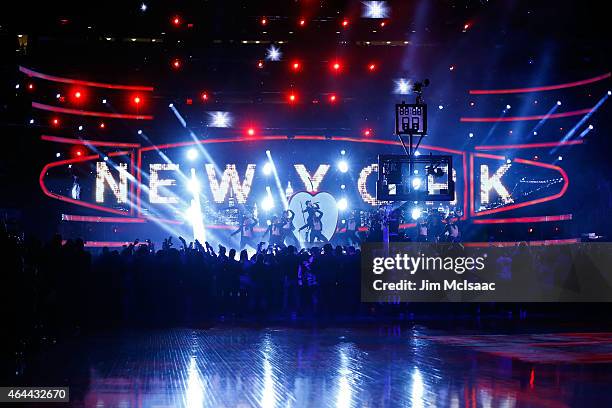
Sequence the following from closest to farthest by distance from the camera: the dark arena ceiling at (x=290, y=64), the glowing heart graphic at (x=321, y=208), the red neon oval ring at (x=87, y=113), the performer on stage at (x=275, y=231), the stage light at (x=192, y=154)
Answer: the dark arena ceiling at (x=290, y=64)
the red neon oval ring at (x=87, y=113)
the performer on stage at (x=275, y=231)
the glowing heart graphic at (x=321, y=208)
the stage light at (x=192, y=154)

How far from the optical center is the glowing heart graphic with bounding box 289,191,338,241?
27.0 m

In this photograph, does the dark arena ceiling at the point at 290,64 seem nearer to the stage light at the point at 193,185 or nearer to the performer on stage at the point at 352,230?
the stage light at the point at 193,185

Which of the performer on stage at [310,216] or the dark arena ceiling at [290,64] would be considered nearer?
the dark arena ceiling at [290,64]

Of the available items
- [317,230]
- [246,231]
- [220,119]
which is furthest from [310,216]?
[220,119]

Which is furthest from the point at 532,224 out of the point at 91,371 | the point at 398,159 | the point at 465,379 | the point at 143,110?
the point at 91,371

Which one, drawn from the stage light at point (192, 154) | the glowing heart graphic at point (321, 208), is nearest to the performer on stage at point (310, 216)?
the glowing heart graphic at point (321, 208)

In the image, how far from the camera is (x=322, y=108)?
86.2 ft

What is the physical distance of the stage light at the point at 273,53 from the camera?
2306cm

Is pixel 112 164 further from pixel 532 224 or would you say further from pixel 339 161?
pixel 532 224

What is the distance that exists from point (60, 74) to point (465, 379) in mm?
20572

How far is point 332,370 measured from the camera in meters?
8.30

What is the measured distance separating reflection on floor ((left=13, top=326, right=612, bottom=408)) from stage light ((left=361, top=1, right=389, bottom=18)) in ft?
42.6

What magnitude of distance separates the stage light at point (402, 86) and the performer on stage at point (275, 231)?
263 inches

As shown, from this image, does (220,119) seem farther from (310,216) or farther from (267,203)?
(310,216)
